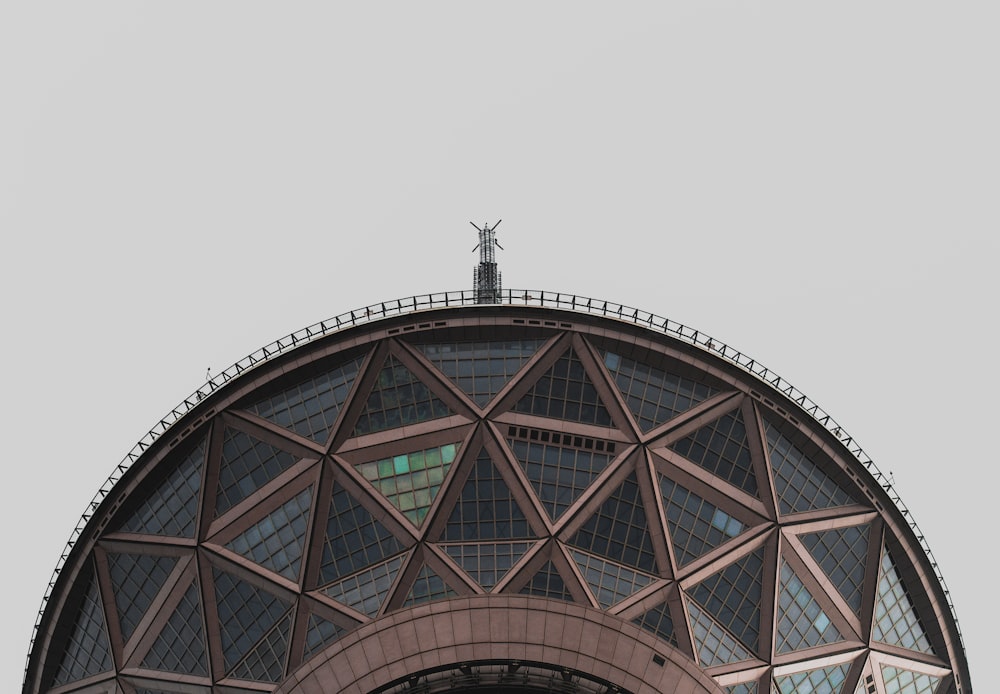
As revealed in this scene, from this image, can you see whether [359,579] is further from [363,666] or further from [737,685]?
[737,685]

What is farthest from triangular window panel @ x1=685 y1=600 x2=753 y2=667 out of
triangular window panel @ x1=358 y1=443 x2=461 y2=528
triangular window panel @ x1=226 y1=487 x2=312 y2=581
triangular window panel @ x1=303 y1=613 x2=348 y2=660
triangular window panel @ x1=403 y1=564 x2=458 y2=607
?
triangular window panel @ x1=226 y1=487 x2=312 y2=581

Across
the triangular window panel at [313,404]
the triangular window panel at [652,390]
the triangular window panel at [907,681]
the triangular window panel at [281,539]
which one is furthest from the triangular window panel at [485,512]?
the triangular window panel at [907,681]

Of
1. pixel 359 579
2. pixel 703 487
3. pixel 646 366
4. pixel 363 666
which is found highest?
pixel 646 366

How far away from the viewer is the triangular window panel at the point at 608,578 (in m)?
84.8

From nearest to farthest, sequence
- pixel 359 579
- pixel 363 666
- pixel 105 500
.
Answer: pixel 363 666
pixel 359 579
pixel 105 500

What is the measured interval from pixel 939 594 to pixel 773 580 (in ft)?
38.1

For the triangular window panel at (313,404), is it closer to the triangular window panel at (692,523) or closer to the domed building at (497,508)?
the domed building at (497,508)

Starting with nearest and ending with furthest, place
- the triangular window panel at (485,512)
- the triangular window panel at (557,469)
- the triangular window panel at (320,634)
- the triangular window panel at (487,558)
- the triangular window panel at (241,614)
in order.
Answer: the triangular window panel at (320,634) → the triangular window panel at (487,558) → the triangular window panel at (485,512) → the triangular window panel at (241,614) → the triangular window panel at (557,469)

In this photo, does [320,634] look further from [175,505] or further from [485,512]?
[175,505]

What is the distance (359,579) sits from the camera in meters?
85.4

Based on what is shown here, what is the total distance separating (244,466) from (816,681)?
30.6m

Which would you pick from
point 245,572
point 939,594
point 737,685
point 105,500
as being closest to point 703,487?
point 737,685

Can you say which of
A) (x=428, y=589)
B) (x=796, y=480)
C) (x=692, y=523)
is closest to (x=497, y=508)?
(x=428, y=589)

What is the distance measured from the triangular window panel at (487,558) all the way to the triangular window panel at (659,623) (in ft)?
21.3
